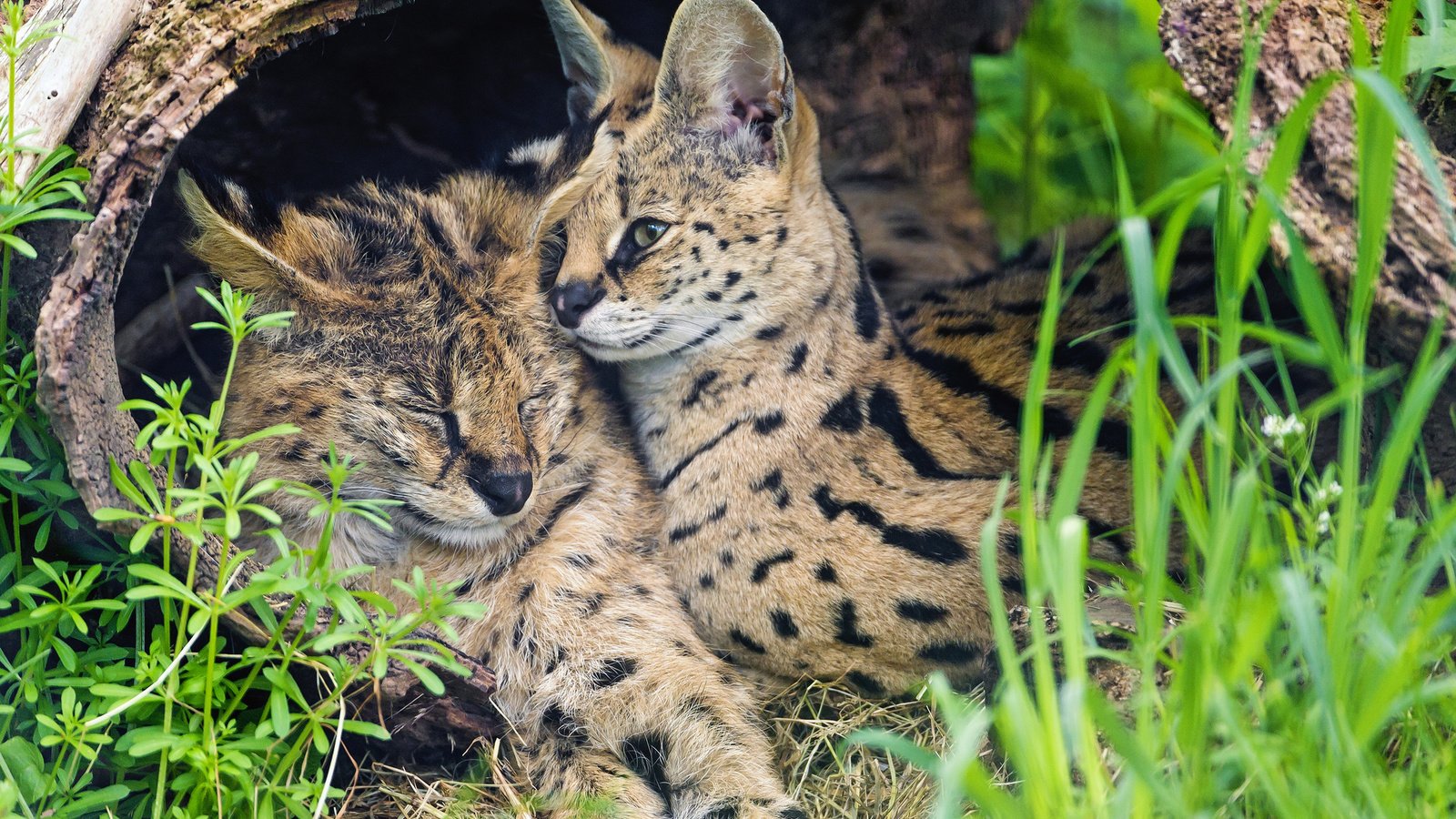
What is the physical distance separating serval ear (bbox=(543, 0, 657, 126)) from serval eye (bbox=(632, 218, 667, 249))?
1.48 ft

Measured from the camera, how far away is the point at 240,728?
2.89 meters

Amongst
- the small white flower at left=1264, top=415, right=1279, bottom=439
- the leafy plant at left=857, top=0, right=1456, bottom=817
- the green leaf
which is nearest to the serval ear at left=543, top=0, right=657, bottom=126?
the leafy plant at left=857, top=0, right=1456, bottom=817

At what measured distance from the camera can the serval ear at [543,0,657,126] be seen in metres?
3.67

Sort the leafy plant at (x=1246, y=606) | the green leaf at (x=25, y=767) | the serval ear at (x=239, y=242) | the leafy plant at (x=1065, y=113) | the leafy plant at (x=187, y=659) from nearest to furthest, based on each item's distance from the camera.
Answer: the leafy plant at (x=1246, y=606) → the leafy plant at (x=187, y=659) → the green leaf at (x=25, y=767) → the serval ear at (x=239, y=242) → the leafy plant at (x=1065, y=113)

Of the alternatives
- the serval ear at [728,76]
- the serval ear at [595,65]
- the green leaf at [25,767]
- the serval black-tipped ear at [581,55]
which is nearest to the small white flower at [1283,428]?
the serval ear at [728,76]

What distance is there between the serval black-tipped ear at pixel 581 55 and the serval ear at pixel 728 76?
0.27 meters

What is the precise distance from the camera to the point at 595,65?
12.4 feet

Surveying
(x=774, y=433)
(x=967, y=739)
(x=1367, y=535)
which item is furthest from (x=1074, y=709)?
(x=774, y=433)

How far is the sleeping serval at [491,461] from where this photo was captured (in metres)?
3.12

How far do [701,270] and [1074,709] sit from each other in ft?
6.31

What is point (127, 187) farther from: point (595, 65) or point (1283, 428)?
point (1283, 428)

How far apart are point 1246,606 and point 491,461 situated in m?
1.88

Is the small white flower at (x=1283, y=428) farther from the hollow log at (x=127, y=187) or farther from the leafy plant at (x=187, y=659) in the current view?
the hollow log at (x=127, y=187)

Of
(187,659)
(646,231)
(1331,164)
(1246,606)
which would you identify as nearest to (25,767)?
(187,659)
